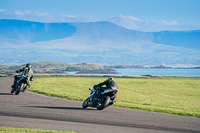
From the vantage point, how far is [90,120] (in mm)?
16484

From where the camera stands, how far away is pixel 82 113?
18.4 meters

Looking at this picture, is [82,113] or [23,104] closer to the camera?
[82,113]

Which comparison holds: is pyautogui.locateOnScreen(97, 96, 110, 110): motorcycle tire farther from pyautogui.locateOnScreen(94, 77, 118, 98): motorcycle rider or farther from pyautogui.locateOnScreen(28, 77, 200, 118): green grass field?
pyautogui.locateOnScreen(28, 77, 200, 118): green grass field

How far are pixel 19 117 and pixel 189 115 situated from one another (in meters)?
8.47

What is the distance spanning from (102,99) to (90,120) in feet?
10.6

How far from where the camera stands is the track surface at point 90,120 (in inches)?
576

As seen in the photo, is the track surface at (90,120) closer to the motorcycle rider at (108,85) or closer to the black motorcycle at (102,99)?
the black motorcycle at (102,99)

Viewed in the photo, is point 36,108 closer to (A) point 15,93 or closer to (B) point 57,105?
(B) point 57,105

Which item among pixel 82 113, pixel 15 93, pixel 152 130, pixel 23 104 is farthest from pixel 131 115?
pixel 15 93

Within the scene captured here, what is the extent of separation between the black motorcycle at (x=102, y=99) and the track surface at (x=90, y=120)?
316 millimetres

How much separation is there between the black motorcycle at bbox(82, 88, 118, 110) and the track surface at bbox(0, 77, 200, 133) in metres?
0.32

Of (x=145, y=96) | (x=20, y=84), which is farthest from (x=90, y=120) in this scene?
(x=145, y=96)

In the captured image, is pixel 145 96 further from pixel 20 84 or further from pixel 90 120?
pixel 90 120

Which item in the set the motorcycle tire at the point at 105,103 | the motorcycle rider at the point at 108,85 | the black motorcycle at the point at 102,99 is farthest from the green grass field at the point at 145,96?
the motorcycle tire at the point at 105,103
